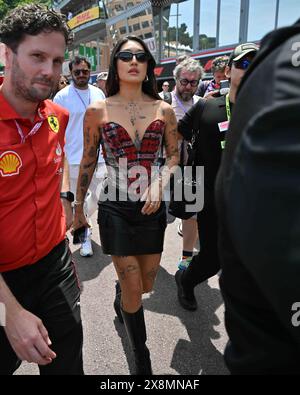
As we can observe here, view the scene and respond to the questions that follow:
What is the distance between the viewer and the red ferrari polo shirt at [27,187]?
1548 millimetres

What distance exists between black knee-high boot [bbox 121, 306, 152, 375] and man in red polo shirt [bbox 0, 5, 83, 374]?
0.65m

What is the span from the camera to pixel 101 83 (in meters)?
7.55

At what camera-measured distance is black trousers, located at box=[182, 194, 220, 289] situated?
278cm

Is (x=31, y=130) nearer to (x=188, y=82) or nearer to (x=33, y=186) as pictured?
(x=33, y=186)

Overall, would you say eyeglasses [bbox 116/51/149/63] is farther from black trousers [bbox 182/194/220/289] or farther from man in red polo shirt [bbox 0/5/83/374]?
black trousers [bbox 182/194/220/289]

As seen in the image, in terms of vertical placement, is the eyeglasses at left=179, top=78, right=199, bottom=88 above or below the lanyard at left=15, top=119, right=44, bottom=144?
above

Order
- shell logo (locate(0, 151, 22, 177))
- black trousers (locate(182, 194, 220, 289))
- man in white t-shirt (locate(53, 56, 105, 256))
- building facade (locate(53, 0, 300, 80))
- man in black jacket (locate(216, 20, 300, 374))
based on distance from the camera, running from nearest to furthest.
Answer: man in black jacket (locate(216, 20, 300, 374)) → shell logo (locate(0, 151, 22, 177)) → black trousers (locate(182, 194, 220, 289)) → man in white t-shirt (locate(53, 56, 105, 256)) → building facade (locate(53, 0, 300, 80))

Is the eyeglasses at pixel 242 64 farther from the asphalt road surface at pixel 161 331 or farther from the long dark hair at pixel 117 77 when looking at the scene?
the asphalt road surface at pixel 161 331

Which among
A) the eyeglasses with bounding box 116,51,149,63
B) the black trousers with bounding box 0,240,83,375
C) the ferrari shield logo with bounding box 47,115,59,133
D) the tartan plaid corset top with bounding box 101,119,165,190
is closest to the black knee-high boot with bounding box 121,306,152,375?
the black trousers with bounding box 0,240,83,375

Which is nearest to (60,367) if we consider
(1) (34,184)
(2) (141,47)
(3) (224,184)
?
(1) (34,184)

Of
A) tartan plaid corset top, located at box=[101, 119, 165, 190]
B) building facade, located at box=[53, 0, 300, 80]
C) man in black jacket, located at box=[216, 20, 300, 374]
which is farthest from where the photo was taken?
building facade, located at box=[53, 0, 300, 80]

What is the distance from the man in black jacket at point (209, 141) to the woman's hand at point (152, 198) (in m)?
0.54

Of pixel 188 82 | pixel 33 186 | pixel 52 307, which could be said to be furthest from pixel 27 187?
pixel 188 82

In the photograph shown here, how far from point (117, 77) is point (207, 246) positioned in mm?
1452
